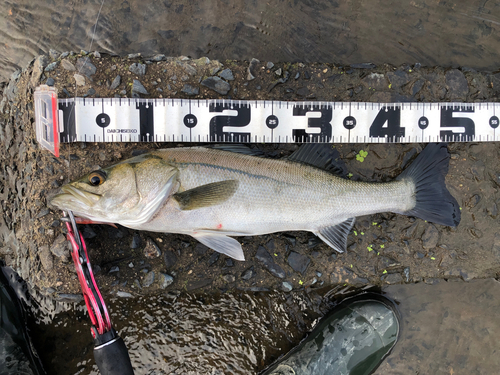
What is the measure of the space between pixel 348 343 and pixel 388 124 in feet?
6.98

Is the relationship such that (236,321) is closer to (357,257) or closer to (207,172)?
(357,257)

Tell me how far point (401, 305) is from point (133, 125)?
10.4 feet

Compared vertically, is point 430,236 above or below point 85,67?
below

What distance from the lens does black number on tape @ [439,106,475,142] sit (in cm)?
292

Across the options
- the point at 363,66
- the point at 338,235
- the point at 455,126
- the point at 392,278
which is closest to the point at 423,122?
the point at 455,126

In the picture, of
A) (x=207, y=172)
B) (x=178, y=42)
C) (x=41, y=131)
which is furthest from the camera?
(x=178, y=42)

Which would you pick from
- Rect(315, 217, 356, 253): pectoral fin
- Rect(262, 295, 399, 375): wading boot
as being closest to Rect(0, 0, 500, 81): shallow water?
Rect(315, 217, 356, 253): pectoral fin

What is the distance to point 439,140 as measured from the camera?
292cm

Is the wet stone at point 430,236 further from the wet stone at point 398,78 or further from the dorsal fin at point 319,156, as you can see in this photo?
the wet stone at point 398,78

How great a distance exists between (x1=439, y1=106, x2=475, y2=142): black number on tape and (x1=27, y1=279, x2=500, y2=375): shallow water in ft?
4.94

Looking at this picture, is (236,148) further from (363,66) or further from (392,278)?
(392,278)

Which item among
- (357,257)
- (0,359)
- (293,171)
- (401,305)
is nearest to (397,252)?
(357,257)

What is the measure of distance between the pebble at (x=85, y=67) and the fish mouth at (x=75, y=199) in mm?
1124

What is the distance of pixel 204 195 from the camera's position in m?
2.32
